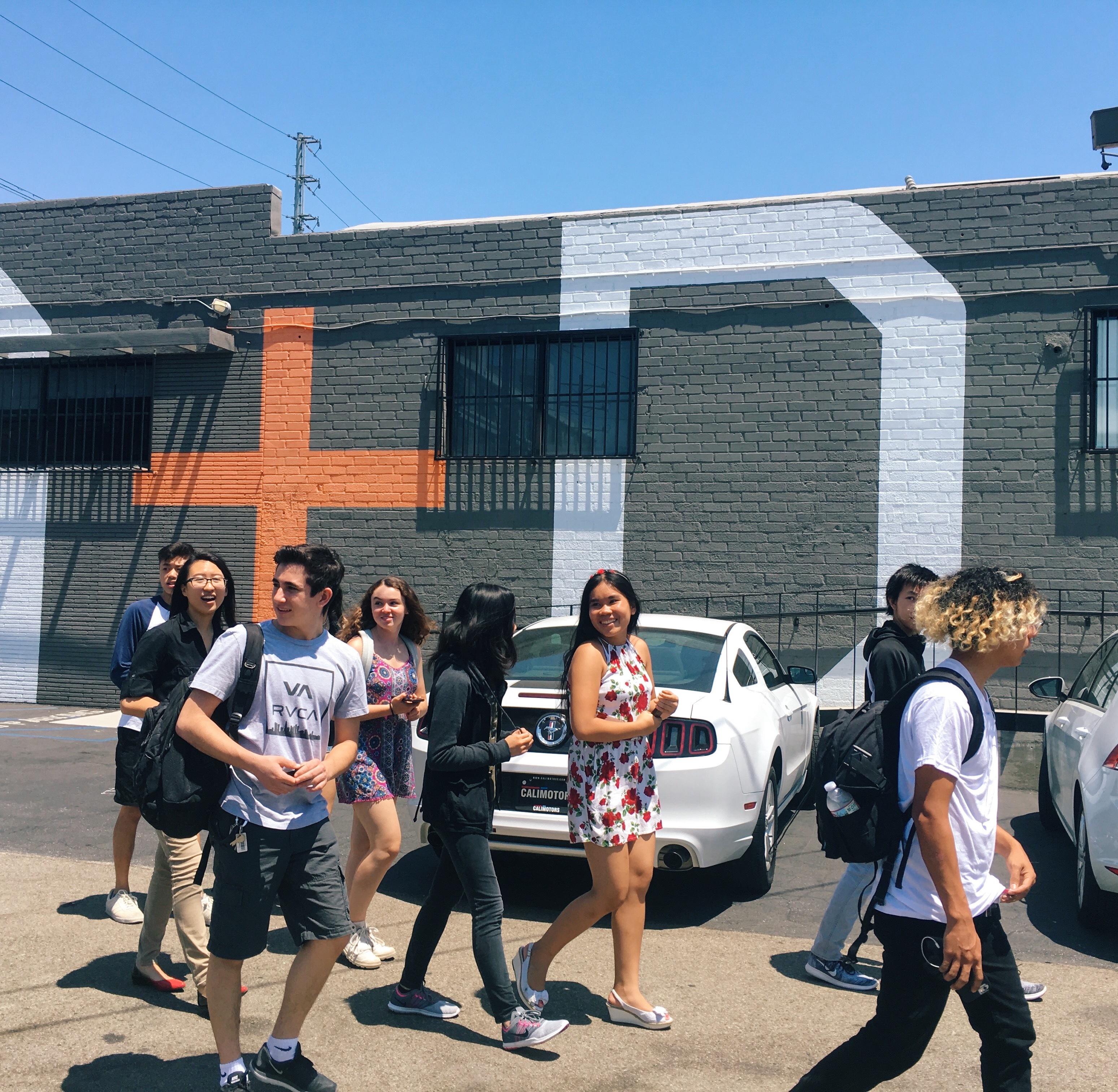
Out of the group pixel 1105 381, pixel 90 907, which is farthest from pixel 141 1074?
pixel 1105 381

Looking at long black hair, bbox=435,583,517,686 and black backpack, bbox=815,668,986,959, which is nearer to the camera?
black backpack, bbox=815,668,986,959

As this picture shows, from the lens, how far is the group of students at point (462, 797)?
2.77 m

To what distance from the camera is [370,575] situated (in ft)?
40.7

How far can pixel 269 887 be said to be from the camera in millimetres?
3434

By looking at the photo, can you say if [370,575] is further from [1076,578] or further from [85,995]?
[85,995]

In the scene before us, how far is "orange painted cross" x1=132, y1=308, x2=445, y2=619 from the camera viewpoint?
→ 12484 millimetres

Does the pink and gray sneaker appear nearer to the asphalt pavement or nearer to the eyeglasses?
the asphalt pavement

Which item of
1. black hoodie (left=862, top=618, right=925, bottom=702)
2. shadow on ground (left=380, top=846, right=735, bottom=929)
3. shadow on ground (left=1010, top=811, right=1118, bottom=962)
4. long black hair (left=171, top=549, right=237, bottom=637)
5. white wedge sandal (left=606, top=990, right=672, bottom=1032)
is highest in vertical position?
long black hair (left=171, top=549, right=237, bottom=637)

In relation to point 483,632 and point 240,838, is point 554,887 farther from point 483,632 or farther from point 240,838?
point 240,838

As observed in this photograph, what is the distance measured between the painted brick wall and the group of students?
619 centimetres

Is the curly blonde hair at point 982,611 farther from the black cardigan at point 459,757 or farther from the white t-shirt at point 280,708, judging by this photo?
the white t-shirt at point 280,708

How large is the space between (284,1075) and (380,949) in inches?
57.7

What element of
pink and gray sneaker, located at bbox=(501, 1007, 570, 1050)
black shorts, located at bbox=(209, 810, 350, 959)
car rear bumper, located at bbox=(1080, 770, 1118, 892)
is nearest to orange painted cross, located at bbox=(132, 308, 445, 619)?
car rear bumper, located at bbox=(1080, 770, 1118, 892)

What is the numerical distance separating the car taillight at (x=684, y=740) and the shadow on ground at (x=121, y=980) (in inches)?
95.1
